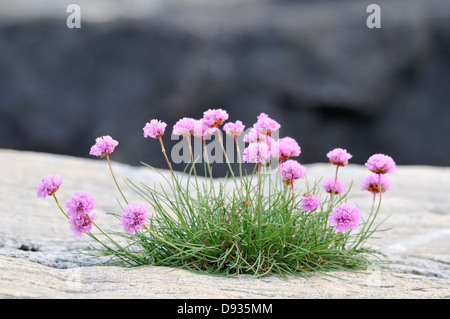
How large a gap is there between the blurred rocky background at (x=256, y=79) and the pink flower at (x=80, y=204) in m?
5.69

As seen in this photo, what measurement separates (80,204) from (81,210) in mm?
20

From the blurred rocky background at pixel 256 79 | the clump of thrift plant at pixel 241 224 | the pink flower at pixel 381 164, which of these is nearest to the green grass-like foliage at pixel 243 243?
the clump of thrift plant at pixel 241 224

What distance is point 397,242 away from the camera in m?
2.48

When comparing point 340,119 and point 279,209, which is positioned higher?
point 340,119

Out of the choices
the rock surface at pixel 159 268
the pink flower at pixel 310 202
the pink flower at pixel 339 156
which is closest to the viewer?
the rock surface at pixel 159 268

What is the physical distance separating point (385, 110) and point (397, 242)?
219 inches

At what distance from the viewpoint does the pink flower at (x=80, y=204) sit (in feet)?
5.28

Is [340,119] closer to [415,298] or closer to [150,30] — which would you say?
[150,30]

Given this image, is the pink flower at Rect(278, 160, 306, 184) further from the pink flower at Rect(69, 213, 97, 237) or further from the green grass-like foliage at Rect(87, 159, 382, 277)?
the pink flower at Rect(69, 213, 97, 237)

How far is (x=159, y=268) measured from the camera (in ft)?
5.45

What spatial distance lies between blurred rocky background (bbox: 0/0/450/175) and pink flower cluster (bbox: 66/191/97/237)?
5.68 meters

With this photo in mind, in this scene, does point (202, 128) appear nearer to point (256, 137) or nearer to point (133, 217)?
point (256, 137)

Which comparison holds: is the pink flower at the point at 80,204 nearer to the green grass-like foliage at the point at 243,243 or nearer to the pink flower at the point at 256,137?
the green grass-like foliage at the point at 243,243
